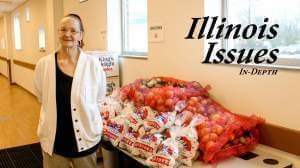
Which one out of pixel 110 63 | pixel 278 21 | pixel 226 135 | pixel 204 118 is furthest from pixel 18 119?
pixel 278 21

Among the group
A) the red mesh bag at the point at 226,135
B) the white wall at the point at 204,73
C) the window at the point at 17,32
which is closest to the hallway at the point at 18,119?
the white wall at the point at 204,73

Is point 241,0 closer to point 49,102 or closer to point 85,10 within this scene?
point 49,102

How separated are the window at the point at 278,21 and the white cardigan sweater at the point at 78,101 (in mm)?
1106

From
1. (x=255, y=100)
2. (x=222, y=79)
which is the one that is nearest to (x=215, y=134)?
(x=255, y=100)

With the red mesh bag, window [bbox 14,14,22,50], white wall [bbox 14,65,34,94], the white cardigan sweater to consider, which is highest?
window [bbox 14,14,22,50]

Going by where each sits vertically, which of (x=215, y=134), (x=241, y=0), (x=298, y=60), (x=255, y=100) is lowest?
(x=215, y=134)

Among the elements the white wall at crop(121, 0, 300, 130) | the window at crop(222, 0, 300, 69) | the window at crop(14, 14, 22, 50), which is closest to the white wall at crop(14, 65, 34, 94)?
the window at crop(14, 14, 22, 50)

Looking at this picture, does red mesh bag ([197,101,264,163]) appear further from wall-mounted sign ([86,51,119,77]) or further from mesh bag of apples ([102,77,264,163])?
wall-mounted sign ([86,51,119,77])

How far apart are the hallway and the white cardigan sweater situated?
8.53 feet

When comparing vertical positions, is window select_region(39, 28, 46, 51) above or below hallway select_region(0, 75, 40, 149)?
above

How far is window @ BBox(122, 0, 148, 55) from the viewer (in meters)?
3.46

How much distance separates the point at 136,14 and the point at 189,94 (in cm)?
181

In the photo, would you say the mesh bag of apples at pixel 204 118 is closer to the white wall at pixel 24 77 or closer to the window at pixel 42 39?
the window at pixel 42 39

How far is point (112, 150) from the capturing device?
221cm
